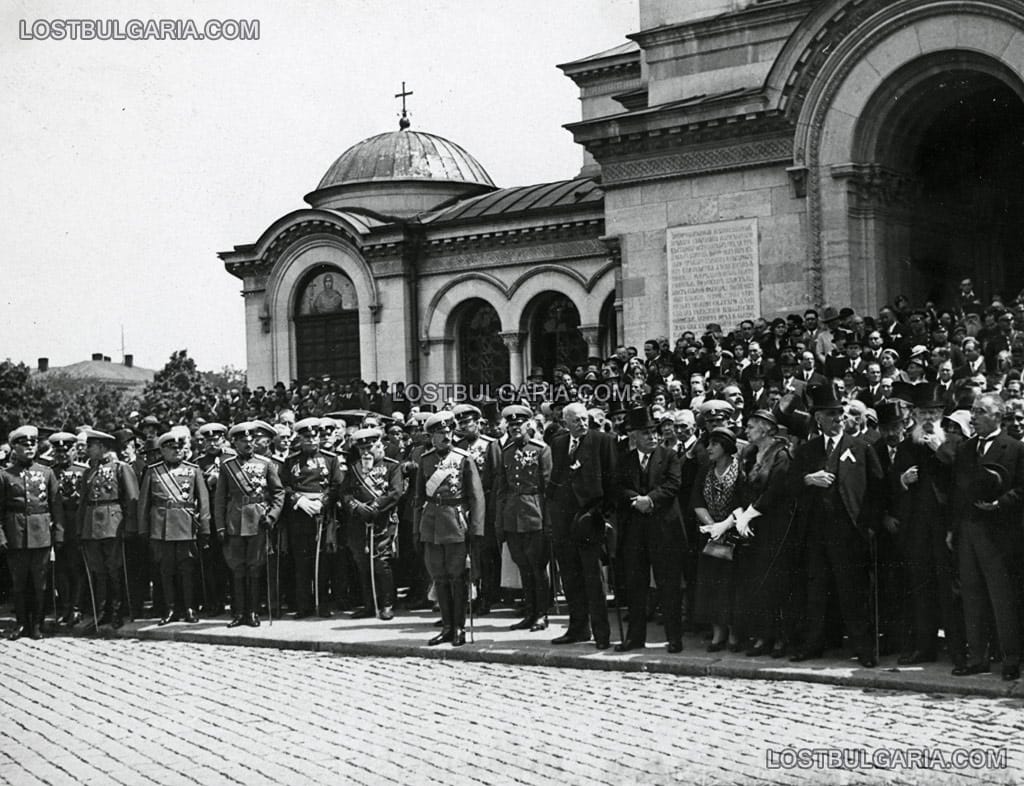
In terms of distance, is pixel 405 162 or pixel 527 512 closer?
pixel 527 512

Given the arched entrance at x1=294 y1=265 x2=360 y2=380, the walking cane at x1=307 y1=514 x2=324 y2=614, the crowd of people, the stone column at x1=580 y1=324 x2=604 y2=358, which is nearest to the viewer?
the crowd of people

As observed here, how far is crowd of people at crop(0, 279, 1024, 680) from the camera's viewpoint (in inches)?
397

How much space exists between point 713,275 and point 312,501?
1071cm

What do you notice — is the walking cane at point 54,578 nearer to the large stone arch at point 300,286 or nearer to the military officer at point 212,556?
the military officer at point 212,556

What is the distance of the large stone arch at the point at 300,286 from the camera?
33.6 metres

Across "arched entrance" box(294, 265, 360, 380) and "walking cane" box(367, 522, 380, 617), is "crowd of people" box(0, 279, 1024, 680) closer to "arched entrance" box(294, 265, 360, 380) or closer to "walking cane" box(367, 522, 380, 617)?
"walking cane" box(367, 522, 380, 617)

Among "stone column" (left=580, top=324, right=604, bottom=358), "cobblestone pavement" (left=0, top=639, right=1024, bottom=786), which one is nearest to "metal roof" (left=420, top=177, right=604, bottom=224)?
"stone column" (left=580, top=324, right=604, bottom=358)

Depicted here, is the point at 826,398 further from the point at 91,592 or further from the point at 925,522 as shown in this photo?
the point at 91,592

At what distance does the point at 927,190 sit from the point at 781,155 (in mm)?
3104

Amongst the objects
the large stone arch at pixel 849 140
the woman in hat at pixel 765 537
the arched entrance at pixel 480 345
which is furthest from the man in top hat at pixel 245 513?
the arched entrance at pixel 480 345

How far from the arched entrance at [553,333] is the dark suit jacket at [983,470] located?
69.5 ft

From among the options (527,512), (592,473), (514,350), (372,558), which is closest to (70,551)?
(372,558)

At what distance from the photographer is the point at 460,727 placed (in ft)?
28.1

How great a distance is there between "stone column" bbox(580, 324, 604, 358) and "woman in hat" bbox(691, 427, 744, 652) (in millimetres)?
18637
